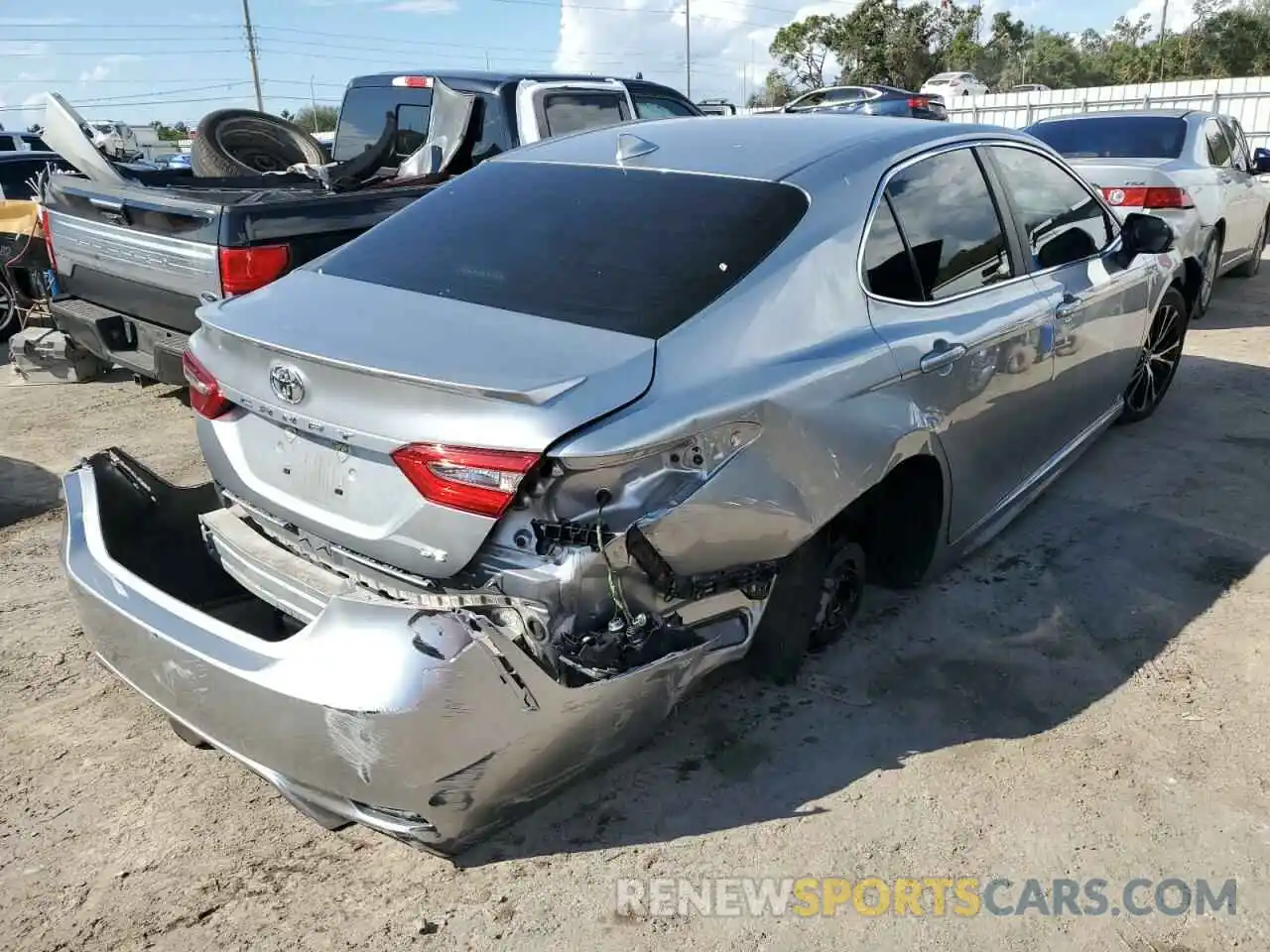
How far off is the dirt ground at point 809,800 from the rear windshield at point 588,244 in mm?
1314

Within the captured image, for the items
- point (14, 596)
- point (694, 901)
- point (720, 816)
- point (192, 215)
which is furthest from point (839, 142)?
point (14, 596)

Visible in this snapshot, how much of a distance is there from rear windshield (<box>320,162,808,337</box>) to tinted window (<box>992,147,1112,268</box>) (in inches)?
55.0

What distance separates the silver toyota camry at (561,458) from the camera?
213 centimetres

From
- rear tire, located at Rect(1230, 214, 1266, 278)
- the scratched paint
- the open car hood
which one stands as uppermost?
the open car hood

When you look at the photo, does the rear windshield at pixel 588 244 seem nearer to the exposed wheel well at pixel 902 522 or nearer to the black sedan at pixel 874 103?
the exposed wheel well at pixel 902 522

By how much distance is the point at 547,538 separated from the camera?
2.18 m

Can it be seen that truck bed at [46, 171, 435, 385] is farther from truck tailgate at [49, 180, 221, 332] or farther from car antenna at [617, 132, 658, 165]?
car antenna at [617, 132, 658, 165]

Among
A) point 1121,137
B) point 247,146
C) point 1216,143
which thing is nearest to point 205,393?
point 247,146

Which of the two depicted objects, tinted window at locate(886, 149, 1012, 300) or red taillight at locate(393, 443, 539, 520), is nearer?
red taillight at locate(393, 443, 539, 520)

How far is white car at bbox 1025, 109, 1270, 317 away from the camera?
7.38 metres

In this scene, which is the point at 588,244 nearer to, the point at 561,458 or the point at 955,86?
the point at 561,458

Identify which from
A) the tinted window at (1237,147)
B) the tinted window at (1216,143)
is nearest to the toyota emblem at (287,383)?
the tinted window at (1216,143)

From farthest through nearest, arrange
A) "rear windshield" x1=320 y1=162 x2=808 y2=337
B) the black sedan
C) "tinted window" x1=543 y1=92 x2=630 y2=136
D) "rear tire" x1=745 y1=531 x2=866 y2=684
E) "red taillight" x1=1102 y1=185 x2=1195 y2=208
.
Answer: the black sedan < "red taillight" x1=1102 y1=185 x2=1195 y2=208 < "tinted window" x1=543 y1=92 x2=630 y2=136 < "rear tire" x1=745 y1=531 x2=866 y2=684 < "rear windshield" x1=320 y1=162 x2=808 y2=337

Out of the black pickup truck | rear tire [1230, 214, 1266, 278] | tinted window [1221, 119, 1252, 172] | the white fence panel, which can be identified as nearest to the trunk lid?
the black pickup truck
